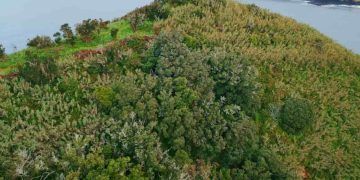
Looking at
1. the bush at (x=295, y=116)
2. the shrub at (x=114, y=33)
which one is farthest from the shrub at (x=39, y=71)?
the bush at (x=295, y=116)

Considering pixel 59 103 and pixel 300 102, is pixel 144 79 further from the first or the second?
pixel 300 102

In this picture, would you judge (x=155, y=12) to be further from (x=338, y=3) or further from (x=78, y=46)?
(x=338, y=3)

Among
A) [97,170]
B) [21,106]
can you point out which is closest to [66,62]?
[21,106]

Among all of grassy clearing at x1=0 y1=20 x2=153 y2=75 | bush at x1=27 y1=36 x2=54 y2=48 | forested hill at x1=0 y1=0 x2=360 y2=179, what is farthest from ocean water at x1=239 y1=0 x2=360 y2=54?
bush at x1=27 y1=36 x2=54 y2=48

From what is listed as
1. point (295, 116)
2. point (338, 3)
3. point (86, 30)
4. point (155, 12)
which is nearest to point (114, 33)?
point (86, 30)

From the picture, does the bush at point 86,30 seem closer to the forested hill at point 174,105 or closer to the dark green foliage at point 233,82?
the forested hill at point 174,105

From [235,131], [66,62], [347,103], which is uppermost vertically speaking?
[66,62]

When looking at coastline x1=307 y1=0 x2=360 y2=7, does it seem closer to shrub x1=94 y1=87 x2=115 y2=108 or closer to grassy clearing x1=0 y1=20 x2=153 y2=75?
grassy clearing x1=0 y1=20 x2=153 y2=75
